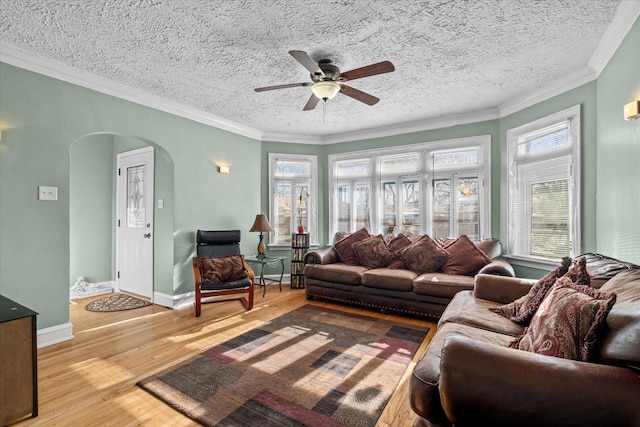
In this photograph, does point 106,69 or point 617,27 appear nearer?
point 617,27

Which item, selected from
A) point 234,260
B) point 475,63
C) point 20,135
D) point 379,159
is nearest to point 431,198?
point 379,159

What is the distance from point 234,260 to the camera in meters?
4.08

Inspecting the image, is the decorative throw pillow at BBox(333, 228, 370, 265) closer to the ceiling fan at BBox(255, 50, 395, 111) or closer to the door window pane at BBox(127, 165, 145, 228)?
the ceiling fan at BBox(255, 50, 395, 111)

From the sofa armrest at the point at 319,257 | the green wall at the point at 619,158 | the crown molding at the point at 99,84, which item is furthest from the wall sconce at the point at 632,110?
the crown molding at the point at 99,84

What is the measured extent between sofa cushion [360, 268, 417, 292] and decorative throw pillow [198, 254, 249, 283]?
156 cm

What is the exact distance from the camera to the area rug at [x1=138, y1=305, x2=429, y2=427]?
1900 mm

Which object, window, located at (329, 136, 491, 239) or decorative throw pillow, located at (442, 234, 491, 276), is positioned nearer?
decorative throw pillow, located at (442, 234, 491, 276)

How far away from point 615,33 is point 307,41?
2.36 meters

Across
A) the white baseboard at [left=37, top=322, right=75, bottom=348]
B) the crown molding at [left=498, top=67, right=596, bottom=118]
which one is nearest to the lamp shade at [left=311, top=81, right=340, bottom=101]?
the crown molding at [left=498, top=67, right=596, bottom=118]

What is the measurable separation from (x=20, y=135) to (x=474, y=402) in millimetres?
3829

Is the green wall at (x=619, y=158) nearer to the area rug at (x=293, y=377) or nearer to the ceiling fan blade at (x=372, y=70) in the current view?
the ceiling fan blade at (x=372, y=70)

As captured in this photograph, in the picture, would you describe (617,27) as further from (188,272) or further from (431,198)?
(188,272)

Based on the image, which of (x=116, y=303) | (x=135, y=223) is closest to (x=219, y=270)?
(x=116, y=303)

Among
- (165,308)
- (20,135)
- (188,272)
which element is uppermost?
(20,135)
